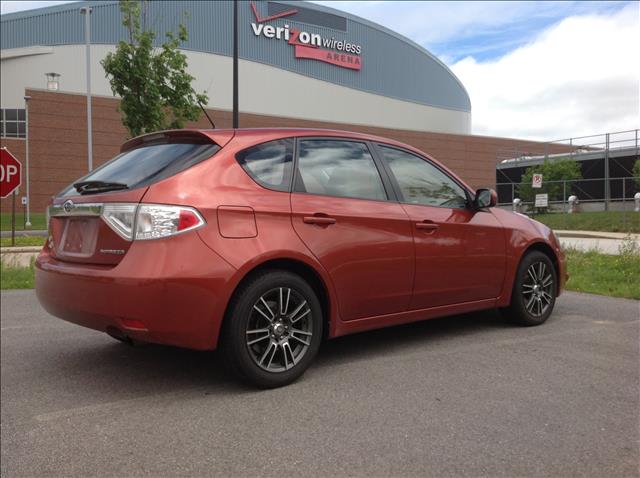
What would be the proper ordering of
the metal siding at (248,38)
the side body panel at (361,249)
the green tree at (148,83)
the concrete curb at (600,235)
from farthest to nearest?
the metal siding at (248,38), the green tree at (148,83), the concrete curb at (600,235), the side body panel at (361,249)

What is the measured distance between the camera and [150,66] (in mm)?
16203

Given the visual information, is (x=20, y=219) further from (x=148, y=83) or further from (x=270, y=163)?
(x=270, y=163)

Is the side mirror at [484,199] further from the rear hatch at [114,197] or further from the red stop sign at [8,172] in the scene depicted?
the red stop sign at [8,172]

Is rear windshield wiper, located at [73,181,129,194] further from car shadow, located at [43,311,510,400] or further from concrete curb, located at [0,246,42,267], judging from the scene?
concrete curb, located at [0,246,42,267]

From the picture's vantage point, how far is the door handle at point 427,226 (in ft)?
14.7

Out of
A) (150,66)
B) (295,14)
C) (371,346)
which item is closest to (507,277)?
(371,346)

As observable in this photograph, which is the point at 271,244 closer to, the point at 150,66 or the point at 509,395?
the point at 509,395

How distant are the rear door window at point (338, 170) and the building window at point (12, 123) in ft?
135

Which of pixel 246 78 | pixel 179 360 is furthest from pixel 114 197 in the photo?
pixel 246 78

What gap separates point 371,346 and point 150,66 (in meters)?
13.9

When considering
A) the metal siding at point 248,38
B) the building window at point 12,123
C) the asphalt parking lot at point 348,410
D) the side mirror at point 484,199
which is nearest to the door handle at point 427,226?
the side mirror at point 484,199

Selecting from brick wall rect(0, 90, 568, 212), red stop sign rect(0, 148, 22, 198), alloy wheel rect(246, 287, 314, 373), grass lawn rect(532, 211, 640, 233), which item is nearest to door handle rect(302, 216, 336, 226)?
alloy wheel rect(246, 287, 314, 373)

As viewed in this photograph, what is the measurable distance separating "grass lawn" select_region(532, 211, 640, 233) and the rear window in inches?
138

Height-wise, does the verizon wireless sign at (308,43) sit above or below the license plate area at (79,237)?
above
